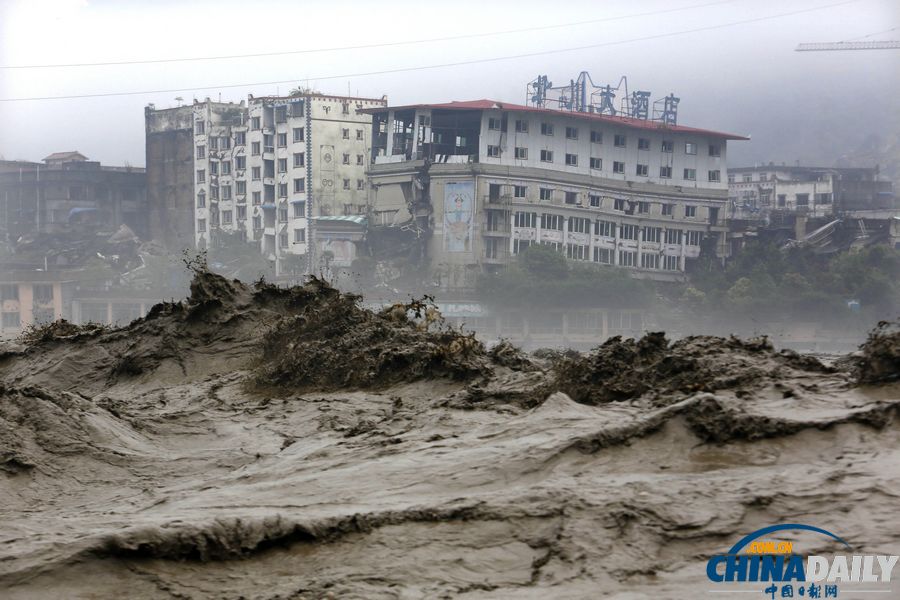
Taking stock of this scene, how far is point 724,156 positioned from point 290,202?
104ft

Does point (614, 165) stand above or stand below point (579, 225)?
above

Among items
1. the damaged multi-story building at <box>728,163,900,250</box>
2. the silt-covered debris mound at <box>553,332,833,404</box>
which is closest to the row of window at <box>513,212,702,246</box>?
the damaged multi-story building at <box>728,163,900,250</box>

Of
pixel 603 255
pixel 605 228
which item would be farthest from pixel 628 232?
pixel 603 255

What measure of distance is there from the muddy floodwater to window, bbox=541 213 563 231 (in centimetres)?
6098

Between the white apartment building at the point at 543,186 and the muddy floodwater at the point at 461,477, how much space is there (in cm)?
5888

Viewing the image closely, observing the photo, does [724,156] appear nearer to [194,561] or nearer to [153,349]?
[153,349]

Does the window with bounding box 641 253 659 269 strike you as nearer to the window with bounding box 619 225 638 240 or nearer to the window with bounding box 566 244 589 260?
the window with bounding box 619 225 638 240

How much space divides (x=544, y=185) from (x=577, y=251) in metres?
4.95

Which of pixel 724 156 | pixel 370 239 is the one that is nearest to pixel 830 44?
pixel 724 156

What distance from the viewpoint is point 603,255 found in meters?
74.7

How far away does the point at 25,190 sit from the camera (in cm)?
9150

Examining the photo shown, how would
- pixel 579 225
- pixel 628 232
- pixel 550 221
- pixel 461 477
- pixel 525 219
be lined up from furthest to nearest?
pixel 628 232 → pixel 579 225 → pixel 550 221 → pixel 525 219 → pixel 461 477

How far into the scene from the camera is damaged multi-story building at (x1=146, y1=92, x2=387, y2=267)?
7912 cm

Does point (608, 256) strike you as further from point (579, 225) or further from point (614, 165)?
point (614, 165)
